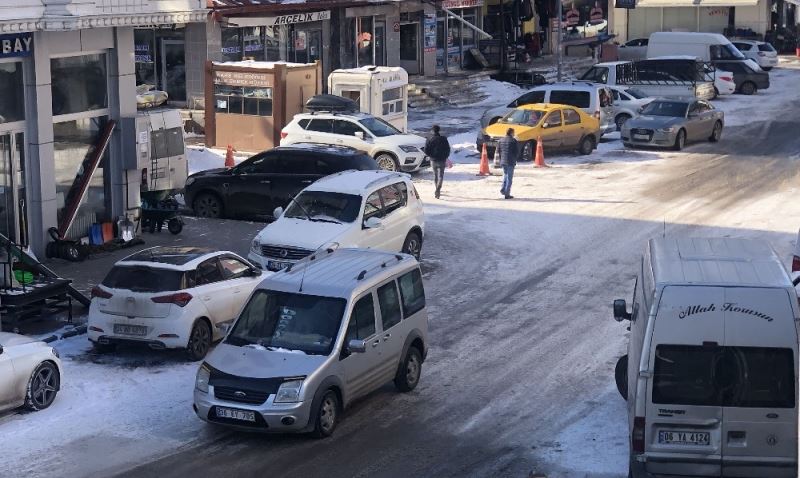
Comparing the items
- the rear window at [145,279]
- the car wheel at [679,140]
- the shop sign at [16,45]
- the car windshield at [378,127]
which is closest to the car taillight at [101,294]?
the rear window at [145,279]

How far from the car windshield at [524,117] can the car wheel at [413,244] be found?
476 inches

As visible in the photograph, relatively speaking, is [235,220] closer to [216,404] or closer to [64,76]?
[64,76]

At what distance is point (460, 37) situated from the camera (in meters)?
55.7

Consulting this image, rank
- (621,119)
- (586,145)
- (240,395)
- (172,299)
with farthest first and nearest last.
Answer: (621,119) < (586,145) < (172,299) < (240,395)

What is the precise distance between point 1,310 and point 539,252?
9957 millimetres

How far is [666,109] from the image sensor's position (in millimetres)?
37656

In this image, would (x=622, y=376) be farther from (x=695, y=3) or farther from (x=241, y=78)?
(x=695, y=3)

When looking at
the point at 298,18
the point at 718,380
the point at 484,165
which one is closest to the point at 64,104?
the point at 484,165

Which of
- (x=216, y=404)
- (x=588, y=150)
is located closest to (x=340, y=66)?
(x=588, y=150)

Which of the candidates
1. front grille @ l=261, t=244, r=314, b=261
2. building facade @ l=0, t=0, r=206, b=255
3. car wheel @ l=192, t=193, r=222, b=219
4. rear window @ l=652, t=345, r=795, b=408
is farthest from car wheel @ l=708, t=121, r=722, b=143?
rear window @ l=652, t=345, r=795, b=408

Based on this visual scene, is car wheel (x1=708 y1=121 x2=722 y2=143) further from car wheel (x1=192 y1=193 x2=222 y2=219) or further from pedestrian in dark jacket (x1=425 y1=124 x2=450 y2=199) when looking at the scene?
car wheel (x1=192 y1=193 x2=222 y2=219)

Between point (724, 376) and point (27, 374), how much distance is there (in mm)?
7909

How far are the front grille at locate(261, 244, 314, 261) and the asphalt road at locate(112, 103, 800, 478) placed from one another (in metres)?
2.15

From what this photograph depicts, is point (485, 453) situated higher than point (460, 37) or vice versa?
point (460, 37)
